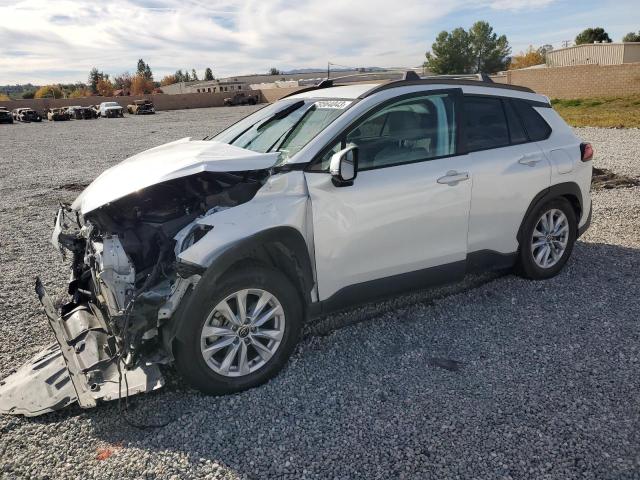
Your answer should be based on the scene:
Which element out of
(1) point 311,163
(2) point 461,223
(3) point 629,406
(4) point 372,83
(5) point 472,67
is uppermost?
(5) point 472,67

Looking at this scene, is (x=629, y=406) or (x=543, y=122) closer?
(x=629, y=406)

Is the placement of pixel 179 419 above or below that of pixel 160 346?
below

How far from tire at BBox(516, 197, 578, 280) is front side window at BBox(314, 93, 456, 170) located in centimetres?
125

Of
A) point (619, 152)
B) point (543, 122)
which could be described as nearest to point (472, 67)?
point (619, 152)

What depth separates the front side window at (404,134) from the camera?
396cm

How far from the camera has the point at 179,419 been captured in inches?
131

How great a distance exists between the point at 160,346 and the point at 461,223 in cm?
247

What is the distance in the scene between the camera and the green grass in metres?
19.3

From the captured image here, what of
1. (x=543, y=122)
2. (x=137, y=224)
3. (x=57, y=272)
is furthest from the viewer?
(x=57, y=272)

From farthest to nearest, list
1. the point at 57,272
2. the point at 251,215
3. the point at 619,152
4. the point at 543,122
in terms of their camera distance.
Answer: the point at 619,152, the point at 57,272, the point at 543,122, the point at 251,215

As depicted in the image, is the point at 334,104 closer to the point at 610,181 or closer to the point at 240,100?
the point at 610,181

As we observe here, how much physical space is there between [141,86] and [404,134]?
403 feet

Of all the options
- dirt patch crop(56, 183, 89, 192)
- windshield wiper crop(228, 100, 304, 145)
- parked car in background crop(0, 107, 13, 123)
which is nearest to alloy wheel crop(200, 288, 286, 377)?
windshield wiper crop(228, 100, 304, 145)

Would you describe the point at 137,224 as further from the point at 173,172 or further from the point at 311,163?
the point at 311,163
